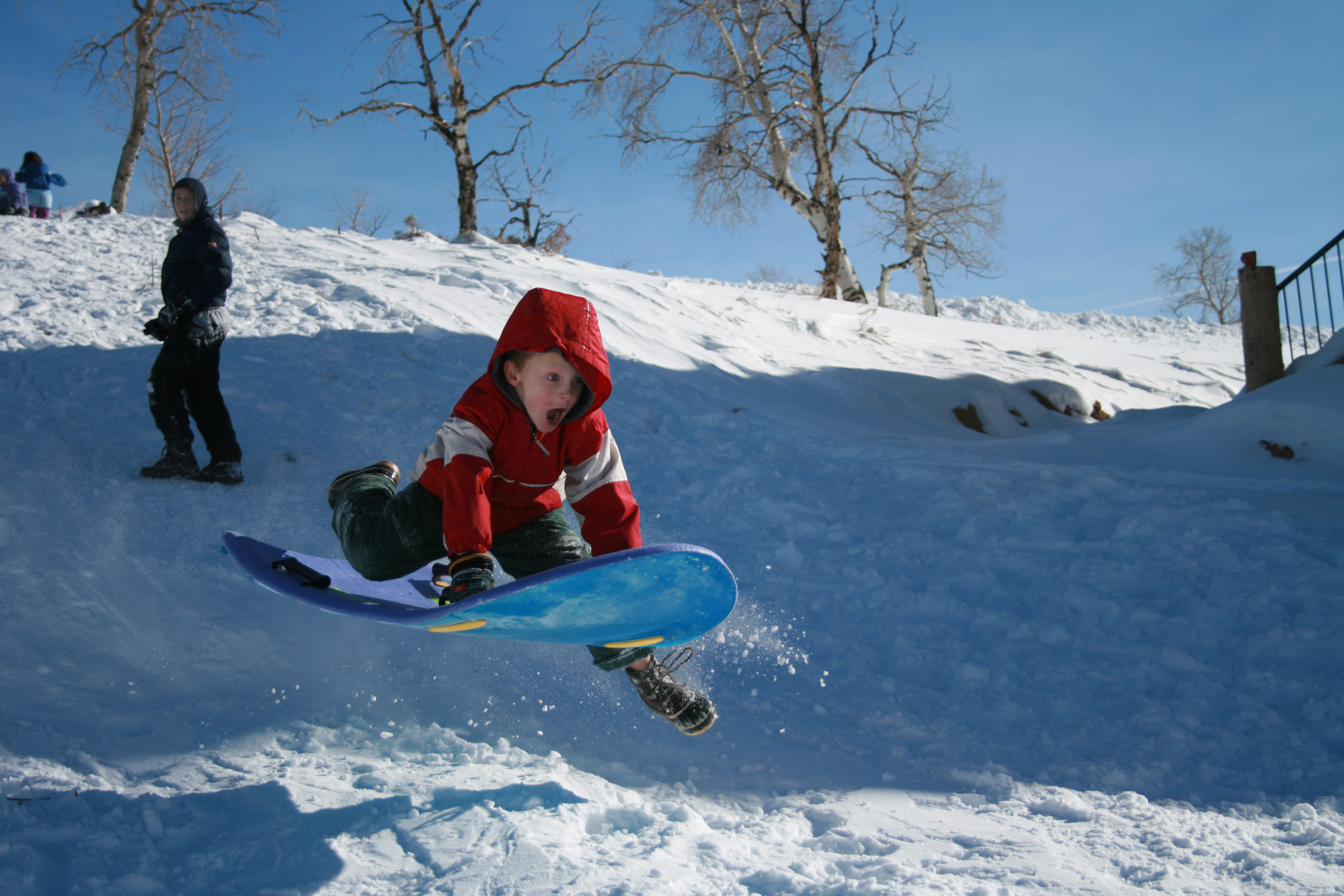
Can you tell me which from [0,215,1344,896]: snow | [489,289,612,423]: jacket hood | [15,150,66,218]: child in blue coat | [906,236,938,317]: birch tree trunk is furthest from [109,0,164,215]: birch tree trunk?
[906,236,938,317]: birch tree trunk

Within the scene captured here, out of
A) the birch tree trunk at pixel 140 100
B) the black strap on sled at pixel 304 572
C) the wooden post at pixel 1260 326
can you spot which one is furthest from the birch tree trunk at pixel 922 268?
the black strap on sled at pixel 304 572

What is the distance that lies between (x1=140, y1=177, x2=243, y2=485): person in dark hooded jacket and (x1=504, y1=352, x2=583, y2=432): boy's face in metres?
2.49

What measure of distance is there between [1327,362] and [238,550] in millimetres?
7328

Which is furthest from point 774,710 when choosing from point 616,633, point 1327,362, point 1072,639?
A: point 1327,362

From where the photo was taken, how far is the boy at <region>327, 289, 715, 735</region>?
2.23 m

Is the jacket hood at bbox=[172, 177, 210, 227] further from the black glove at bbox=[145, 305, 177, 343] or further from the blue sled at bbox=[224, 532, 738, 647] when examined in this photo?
the blue sled at bbox=[224, 532, 738, 647]

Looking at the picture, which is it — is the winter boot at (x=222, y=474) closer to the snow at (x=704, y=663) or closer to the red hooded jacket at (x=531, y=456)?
the snow at (x=704, y=663)

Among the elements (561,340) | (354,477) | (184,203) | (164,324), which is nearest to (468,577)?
(561,340)

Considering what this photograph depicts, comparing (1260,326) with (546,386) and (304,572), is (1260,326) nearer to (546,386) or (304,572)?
(546,386)

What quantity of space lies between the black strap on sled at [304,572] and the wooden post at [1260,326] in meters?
7.30

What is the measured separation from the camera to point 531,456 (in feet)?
8.04

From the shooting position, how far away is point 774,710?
9.64 feet

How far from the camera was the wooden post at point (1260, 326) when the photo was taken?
654 centimetres

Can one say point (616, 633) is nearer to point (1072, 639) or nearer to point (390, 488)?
point (390, 488)
